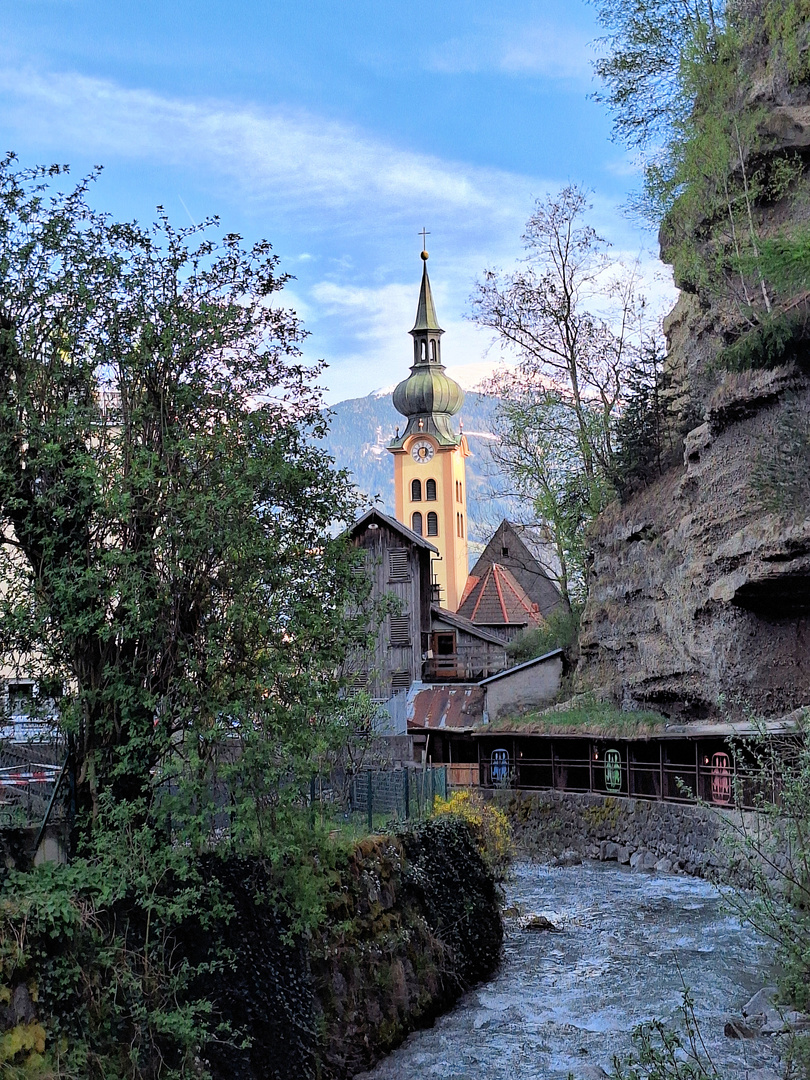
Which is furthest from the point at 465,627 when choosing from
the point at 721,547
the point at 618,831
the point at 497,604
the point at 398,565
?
the point at 721,547

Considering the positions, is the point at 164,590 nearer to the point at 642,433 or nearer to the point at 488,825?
the point at 488,825

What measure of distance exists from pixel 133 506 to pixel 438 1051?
25.0 ft

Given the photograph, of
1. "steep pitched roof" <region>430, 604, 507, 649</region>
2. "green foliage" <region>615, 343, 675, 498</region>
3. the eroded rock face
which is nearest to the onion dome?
"steep pitched roof" <region>430, 604, 507, 649</region>

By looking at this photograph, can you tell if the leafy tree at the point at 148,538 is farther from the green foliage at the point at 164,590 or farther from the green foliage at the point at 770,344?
the green foliage at the point at 770,344

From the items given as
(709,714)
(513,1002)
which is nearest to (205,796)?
(513,1002)

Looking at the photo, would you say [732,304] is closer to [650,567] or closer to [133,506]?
[650,567]

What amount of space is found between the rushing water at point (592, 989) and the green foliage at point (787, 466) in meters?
8.18

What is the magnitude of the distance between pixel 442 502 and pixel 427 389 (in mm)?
8924

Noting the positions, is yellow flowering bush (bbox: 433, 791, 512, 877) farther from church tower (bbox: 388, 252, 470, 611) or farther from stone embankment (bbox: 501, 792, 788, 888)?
church tower (bbox: 388, 252, 470, 611)

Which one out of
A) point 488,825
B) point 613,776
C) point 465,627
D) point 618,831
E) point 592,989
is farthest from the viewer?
point 465,627

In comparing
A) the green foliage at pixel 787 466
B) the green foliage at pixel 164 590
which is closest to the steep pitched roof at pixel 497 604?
the green foliage at pixel 787 466

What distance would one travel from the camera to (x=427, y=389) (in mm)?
91062

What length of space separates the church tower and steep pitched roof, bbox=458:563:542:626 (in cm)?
2775

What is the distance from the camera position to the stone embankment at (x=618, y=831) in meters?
27.2
